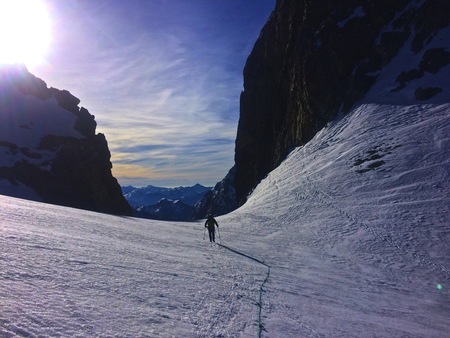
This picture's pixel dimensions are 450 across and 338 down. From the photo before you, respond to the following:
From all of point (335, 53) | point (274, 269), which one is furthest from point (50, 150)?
point (274, 269)

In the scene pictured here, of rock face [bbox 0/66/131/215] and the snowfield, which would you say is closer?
the snowfield

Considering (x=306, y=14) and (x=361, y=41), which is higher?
(x=306, y=14)

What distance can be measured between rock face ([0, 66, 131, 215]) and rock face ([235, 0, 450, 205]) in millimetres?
47782

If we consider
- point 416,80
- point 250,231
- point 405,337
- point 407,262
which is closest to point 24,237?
point 405,337

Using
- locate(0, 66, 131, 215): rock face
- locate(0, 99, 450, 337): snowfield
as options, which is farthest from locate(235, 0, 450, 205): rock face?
locate(0, 66, 131, 215): rock face

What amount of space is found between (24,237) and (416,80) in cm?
4509

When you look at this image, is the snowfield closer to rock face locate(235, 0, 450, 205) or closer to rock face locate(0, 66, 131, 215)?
rock face locate(235, 0, 450, 205)

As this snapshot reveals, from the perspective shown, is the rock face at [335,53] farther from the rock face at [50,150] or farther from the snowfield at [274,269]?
the rock face at [50,150]

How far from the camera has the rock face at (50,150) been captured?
9338 centimetres

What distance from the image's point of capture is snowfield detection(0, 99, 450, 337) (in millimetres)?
7836

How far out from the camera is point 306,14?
6669 centimetres

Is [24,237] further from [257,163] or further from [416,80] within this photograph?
[257,163]

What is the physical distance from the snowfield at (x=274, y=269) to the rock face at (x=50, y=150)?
76.2 meters

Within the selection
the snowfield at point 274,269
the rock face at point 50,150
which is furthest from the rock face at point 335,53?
the rock face at point 50,150
